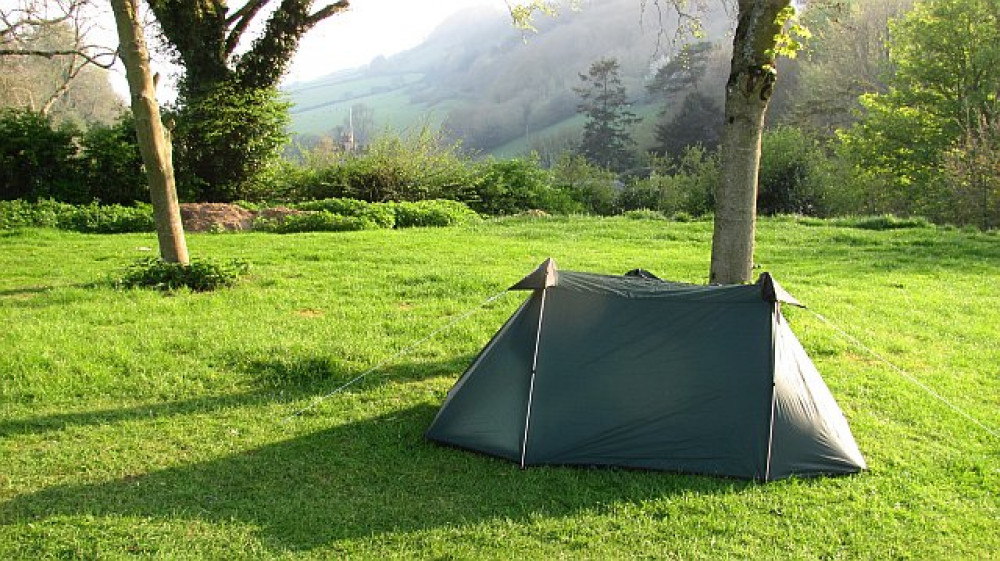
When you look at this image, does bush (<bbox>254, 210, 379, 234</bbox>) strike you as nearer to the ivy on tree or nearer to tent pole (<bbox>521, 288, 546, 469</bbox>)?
the ivy on tree

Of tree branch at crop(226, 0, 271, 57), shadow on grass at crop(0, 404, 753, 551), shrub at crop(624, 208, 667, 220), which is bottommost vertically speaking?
shadow on grass at crop(0, 404, 753, 551)

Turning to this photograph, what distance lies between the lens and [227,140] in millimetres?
16828

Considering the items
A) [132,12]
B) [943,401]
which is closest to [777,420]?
[943,401]

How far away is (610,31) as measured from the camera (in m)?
89.0

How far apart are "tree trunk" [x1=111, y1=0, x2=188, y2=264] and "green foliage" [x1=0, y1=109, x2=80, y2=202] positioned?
8380 mm

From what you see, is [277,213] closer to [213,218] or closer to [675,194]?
[213,218]

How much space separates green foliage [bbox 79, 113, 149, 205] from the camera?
15.4 m

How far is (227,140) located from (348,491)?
47.0ft

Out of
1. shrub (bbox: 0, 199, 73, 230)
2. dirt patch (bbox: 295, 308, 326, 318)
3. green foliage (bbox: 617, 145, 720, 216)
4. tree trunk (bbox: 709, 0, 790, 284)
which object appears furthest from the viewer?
green foliage (bbox: 617, 145, 720, 216)

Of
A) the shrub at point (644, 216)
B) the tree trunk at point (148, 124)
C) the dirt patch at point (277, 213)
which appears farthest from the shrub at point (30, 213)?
the shrub at point (644, 216)

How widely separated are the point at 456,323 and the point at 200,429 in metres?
2.97

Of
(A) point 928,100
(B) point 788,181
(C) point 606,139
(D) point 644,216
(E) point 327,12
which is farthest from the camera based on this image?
(C) point 606,139

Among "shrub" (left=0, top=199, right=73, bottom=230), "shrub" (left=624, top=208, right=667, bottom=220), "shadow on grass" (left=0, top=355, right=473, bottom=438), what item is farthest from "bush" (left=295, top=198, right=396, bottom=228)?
"shadow on grass" (left=0, top=355, right=473, bottom=438)

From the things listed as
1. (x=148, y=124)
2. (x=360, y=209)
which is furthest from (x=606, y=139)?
(x=148, y=124)
